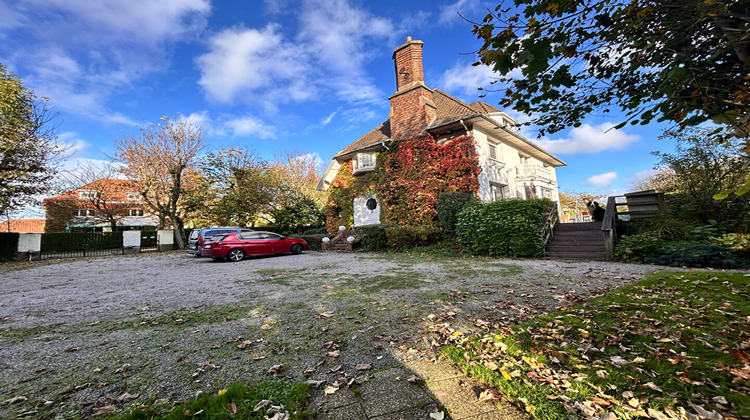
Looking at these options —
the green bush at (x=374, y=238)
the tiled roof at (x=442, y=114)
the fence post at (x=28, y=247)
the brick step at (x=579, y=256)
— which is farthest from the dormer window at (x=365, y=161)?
the fence post at (x=28, y=247)

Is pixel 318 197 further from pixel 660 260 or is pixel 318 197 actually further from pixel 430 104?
pixel 660 260

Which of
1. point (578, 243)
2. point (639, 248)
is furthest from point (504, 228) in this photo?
point (639, 248)

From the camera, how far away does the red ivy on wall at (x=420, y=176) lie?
13.6 metres

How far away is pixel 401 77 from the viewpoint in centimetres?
1590

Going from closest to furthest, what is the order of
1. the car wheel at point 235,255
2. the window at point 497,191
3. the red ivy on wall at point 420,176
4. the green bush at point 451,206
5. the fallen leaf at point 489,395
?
the fallen leaf at point 489,395
the car wheel at point 235,255
the green bush at point 451,206
the red ivy on wall at point 420,176
the window at point 497,191

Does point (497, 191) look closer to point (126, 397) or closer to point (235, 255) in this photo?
point (235, 255)

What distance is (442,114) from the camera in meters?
15.4

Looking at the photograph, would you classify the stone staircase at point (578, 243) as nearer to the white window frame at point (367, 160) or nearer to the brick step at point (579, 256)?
the brick step at point (579, 256)

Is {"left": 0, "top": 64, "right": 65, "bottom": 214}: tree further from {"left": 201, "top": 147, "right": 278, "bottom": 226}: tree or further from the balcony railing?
the balcony railing

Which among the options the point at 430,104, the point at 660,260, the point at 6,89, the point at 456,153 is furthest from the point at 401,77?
the point at 6,89

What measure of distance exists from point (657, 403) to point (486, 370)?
1058mm

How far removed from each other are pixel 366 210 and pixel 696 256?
529 inches

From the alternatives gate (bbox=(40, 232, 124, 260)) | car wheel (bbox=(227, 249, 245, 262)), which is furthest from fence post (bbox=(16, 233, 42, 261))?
car wheel (bbox=(227, 249, 245, 262))

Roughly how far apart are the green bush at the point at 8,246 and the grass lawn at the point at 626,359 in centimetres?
2311
